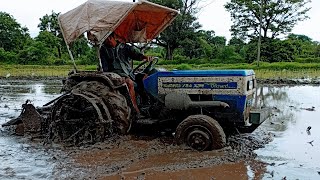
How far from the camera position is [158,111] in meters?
7.25

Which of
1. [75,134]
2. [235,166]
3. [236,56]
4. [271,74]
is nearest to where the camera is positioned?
[235,166]

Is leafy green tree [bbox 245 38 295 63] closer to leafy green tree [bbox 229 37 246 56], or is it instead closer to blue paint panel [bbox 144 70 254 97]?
leafy green tree [bbox 229 37 246 56]

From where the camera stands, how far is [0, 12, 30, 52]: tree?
50375 millimetres

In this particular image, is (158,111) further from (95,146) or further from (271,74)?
(271,74)

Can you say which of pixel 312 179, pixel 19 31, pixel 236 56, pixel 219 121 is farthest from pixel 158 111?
pixel 19 31

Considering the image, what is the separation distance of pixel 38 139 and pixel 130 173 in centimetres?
275

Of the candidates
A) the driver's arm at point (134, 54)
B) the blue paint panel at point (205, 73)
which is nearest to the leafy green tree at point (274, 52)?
the driver's arm at point (134, 54)

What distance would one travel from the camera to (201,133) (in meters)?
6.35

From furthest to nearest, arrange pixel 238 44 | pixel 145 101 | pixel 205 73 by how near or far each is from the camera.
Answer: pixel 238 44 → pixel 145 101 → pixel 205 73

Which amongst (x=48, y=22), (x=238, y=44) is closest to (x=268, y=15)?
(x=238, y=44)

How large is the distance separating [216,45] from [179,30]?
479 centimetres

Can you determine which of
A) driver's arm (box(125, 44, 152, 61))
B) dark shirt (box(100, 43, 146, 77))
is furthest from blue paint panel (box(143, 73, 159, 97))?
driver's arm (box(125, 44, 152, 61))

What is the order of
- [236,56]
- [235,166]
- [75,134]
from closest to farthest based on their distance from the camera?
[235,166]
[75,134]
[236,56]

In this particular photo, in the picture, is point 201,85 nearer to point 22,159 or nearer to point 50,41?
Result: point 22,159
